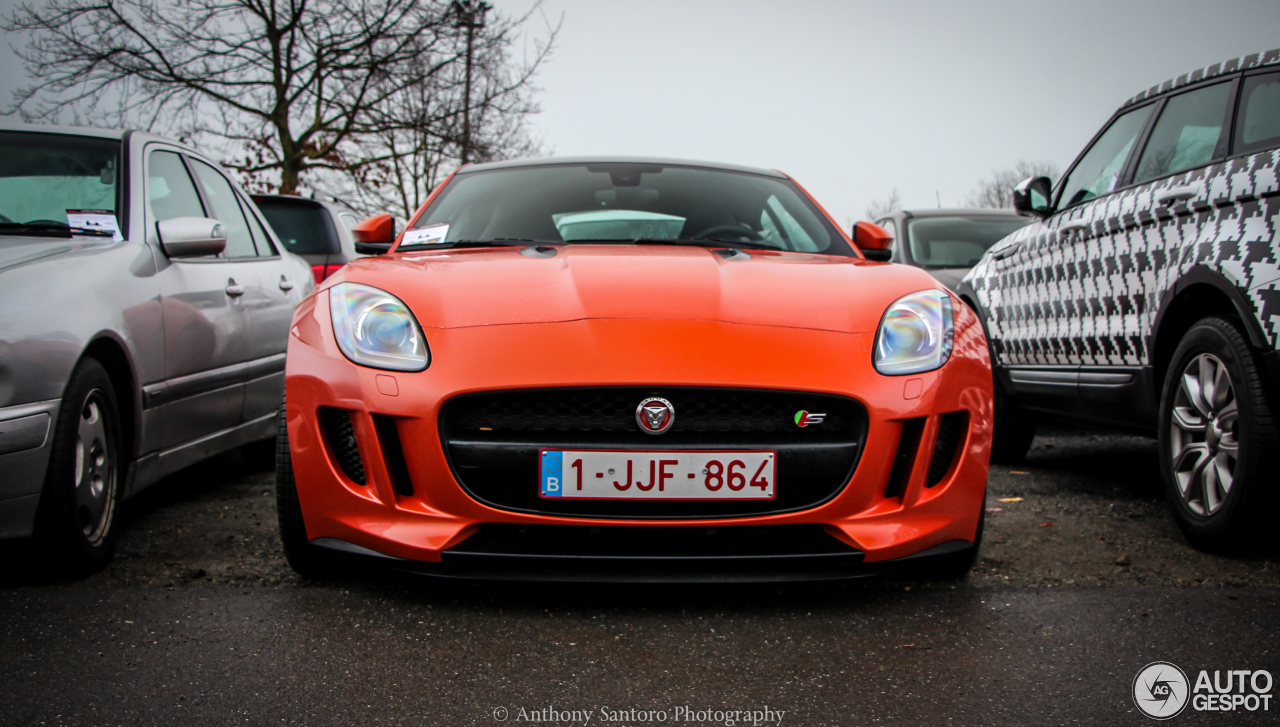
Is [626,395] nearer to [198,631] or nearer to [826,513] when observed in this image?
[826,513]

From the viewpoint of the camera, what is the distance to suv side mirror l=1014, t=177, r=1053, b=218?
4727 mm

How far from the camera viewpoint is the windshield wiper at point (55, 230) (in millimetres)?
3480

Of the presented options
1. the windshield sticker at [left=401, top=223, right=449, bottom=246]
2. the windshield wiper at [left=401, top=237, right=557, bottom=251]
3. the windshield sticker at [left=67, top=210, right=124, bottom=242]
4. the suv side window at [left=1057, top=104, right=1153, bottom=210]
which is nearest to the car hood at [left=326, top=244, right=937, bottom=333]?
the windshield wiper at [left=401, top=237, right=557, bottom=251]

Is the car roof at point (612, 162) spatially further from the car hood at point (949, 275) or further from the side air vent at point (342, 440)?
the car hood at point (949, 275)

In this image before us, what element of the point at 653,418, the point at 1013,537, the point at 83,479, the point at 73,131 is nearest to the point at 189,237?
the point at 73,131

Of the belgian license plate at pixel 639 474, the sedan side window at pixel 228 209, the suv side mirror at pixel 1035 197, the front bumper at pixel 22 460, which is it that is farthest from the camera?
the suv side mirror at pixel 1035 197

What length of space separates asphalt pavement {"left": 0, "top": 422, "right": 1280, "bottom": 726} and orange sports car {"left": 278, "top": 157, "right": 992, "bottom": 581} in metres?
0.15

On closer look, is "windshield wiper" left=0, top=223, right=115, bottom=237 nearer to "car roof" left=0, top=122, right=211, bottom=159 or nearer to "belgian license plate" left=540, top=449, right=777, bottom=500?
"car roof" left=0, top=122, right=211, bottom=159

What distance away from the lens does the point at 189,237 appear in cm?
363

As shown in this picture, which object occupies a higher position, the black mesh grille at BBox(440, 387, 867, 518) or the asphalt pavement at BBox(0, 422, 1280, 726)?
the black mesh grille at BBox(440, 387, 867, 518)

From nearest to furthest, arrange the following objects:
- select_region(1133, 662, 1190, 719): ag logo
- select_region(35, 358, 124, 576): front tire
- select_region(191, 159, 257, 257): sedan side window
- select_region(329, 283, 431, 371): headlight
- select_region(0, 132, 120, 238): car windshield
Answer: select_region(1133, 662, 1190, 719): ag logo < select_region(329, 283, 431, 371): headlight < select_region(35, 358, 124, 576): front tire < select_region(0, 132, 120, 238): car windshield < select_region(191, 159, 257, 257): sedan side window

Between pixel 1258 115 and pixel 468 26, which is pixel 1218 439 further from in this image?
pixel 468 26

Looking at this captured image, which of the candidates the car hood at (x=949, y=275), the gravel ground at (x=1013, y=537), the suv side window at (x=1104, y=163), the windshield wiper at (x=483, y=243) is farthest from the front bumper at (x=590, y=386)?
the car hood at (x=949, y=275)

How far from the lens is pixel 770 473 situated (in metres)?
2.42
